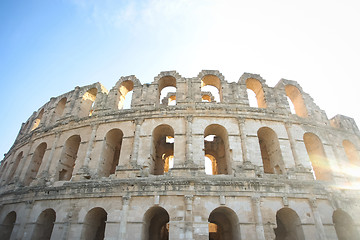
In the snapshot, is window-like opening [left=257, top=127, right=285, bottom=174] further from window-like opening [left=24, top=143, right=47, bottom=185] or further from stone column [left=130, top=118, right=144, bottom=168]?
window-like opening [left=24, top=143, right=47, bottom=185]

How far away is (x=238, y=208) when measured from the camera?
1042 cm

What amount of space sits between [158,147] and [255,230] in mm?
8582

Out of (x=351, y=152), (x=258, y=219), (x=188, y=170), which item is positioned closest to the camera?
(x=258, y=219)

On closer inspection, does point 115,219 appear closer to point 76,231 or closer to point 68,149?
point 76,231

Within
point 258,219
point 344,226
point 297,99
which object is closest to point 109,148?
point 258,219

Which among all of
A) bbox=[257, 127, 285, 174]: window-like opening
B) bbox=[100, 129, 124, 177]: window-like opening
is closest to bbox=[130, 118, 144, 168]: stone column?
bbox=[100, 129, 124, 177]: window-like opening

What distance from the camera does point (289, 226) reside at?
11.4m

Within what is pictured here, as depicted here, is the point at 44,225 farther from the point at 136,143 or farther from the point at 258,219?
the point at 258,219

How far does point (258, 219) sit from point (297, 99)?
33.0ft

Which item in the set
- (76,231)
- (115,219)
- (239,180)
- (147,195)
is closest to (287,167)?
(239,180)

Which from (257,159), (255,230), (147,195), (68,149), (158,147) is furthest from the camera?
(158,147)

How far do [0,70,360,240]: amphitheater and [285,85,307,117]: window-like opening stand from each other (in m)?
0.08

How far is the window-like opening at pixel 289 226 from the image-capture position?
35.0 ft

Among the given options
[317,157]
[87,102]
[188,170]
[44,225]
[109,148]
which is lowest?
[44,225]
